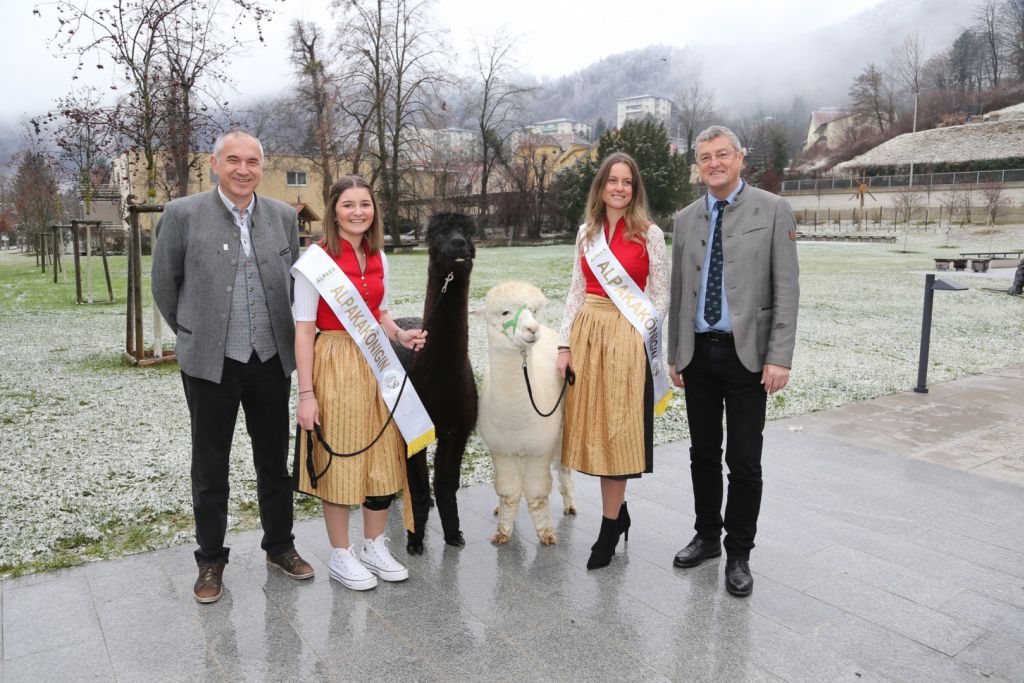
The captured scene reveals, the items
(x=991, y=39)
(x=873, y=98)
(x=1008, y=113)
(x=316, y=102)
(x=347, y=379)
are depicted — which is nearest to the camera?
(x=347, y=379)

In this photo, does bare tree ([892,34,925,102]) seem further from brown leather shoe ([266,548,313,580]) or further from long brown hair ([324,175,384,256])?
brown leather shoe ([266,548,313,580])

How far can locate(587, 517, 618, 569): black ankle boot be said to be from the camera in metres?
3.56

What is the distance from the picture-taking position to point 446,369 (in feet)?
11.6

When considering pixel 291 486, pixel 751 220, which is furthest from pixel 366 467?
pixel 751 220

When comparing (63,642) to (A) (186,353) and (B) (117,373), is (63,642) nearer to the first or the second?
(A) (186,353)

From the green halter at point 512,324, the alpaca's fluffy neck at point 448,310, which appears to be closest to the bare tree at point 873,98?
the green halter at point 512,324

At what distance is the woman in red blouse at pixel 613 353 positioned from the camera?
11.3ft

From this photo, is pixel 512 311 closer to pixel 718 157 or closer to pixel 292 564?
pixel 718 157

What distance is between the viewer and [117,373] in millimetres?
8430

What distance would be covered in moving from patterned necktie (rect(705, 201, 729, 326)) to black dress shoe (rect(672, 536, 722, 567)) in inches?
45.6

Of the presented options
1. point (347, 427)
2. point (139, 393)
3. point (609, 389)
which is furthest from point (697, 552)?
point (139, 393)

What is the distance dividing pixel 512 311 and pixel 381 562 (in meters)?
1.36

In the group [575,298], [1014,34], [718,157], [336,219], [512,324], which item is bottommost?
[512,324]

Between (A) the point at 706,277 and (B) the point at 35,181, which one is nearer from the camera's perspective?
(A) the point at 706,277
